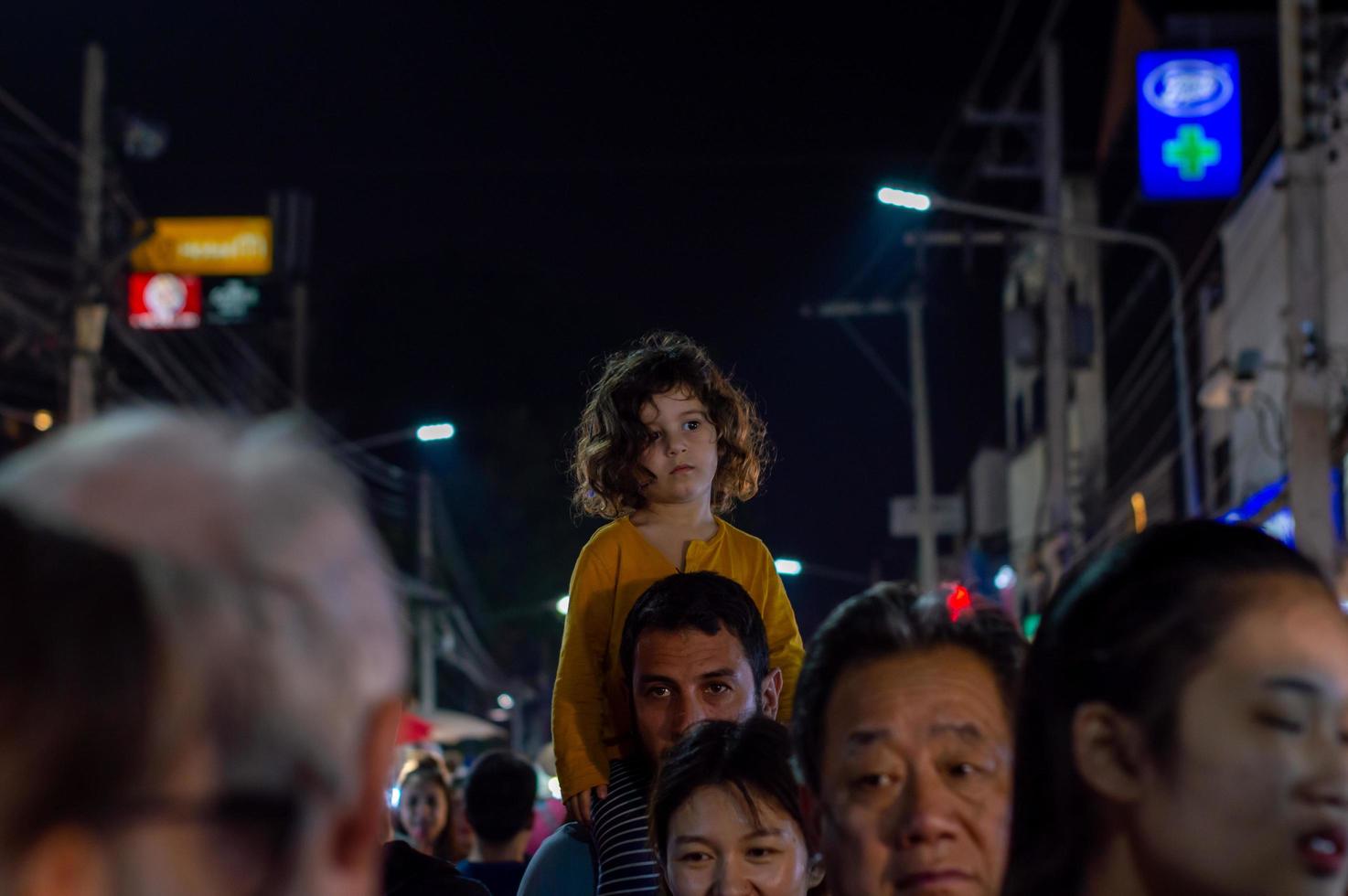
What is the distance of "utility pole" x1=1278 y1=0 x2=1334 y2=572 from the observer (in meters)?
13.9

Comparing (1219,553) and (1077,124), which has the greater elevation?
(1077,124)

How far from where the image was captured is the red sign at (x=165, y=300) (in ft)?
136

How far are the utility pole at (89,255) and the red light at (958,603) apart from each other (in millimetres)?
17673

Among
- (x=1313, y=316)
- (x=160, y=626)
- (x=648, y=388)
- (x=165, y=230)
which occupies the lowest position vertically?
(x=160, y=626)

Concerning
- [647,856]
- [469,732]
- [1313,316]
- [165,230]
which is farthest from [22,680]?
[165,230]

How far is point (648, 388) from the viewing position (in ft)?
18.1

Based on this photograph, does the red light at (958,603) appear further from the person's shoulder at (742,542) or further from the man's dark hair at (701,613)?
the person's shoulder at (742,542)

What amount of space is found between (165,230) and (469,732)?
2365 cm

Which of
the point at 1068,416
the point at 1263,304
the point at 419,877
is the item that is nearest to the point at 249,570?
the point at 419,877

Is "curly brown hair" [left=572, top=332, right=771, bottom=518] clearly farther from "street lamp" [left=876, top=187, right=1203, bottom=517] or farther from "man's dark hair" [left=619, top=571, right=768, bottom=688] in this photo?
"street lamp" [left=876, top=187, right=1203, bottom=517]

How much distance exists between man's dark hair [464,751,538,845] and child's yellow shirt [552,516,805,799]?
2.84 meters

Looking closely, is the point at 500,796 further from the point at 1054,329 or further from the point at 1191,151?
the point at 1054,329

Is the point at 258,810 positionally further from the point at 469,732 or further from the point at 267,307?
the point at 267,307

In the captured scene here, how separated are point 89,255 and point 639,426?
16.8m
